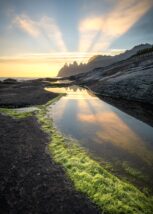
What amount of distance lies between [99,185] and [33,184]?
3318mm

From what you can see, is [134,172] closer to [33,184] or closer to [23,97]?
[33,184]

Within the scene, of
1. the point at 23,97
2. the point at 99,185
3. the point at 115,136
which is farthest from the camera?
the point at 23,97

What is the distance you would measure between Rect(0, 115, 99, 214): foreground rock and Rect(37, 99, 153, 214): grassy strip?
0.51 metres

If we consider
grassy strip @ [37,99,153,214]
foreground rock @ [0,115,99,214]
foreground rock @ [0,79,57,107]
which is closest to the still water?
grassy strip @ [37,99,153,214]

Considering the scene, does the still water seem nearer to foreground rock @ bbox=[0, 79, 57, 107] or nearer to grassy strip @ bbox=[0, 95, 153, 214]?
grassy strip @ bbox=[0, 95, 153, 214]

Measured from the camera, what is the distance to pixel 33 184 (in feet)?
28.4

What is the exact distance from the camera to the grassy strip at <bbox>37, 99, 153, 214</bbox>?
24.1 feet

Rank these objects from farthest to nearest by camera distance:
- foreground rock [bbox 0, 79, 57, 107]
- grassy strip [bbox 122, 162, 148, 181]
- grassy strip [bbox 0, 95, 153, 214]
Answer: foreground rock [bbox 0, 79, 57, 107] → grassy strip [bbox 122, 162, 148, 181] → grassy strip [bbox 0, 95, 153, 214]

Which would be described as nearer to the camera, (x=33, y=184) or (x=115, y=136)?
(x=33, y=184)

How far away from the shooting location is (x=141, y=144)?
1387cm

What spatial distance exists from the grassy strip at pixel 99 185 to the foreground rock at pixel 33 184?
51 centimetres

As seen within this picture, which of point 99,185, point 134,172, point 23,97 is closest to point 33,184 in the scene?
point 99,185

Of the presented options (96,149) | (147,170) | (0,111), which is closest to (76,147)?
(96,149)

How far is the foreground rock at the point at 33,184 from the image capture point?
7191mm
